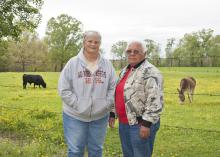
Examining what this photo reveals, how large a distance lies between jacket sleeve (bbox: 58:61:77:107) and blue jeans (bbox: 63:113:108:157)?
Result: 0.92 ft

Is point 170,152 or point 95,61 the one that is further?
point 170,152

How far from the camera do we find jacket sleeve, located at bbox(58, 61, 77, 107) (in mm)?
4969

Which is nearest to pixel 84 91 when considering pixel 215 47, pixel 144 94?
pixel 144 94

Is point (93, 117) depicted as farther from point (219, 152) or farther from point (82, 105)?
point (219, 152)

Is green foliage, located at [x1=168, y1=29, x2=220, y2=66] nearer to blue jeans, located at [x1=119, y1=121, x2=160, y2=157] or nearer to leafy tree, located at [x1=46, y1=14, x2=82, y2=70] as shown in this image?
leafy tree, located at [x1=46, y1=14, x2=82, y2=70]

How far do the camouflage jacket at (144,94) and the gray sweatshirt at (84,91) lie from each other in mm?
386

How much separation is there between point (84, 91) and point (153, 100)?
89cm

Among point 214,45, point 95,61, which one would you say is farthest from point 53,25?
point 95,61

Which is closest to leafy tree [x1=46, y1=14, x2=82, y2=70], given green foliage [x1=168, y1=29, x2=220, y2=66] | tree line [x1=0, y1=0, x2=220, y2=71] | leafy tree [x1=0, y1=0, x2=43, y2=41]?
tree line [x1=0, y1=0, x2=220, y2=71]

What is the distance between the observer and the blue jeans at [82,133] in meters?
5.14

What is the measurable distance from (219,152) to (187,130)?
7.58ft

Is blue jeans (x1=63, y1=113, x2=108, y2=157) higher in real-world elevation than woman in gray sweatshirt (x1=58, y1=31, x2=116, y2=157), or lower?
lower

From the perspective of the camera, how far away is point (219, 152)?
7941 millimetres

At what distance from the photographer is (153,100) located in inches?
181
